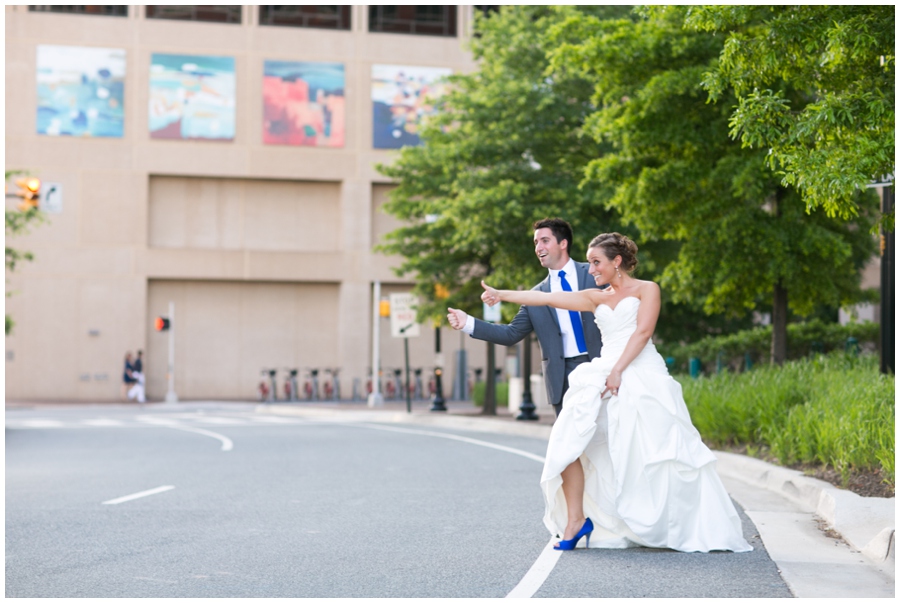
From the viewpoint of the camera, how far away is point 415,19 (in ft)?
161

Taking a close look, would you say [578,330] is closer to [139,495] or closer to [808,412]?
[808,412]

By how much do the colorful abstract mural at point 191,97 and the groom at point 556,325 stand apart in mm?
39728

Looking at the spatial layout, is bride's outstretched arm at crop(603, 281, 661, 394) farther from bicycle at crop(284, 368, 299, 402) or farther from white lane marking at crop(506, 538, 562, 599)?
bicycle at crop(284, 368, 299, 402)

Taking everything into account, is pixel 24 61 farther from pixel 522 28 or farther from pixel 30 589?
pixel 30 589

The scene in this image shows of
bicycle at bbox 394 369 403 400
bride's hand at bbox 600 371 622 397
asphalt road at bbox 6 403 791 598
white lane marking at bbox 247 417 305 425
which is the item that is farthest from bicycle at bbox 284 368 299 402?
bride's hand at bbox 600 371 622 397

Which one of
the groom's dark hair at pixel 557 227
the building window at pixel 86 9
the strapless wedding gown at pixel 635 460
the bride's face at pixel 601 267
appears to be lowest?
the strapless wedding gown at pixel 635 460

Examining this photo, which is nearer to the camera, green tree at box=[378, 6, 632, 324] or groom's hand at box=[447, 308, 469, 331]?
groom's hand at box=[447, 308, 469, 331]

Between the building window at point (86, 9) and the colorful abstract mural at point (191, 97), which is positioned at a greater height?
the building window at point (86, 9)

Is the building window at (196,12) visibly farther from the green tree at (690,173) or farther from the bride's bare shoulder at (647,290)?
the bride's bare shoulder at (647,290)

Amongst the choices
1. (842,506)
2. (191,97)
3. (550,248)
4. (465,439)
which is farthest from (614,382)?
(191,97)

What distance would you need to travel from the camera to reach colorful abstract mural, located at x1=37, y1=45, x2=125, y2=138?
45.1 meters

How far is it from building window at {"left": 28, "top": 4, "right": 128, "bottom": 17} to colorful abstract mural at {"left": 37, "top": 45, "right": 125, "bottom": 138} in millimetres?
1353

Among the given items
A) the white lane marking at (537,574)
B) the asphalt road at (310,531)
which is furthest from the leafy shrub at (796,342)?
the white lane marking at (537,574)

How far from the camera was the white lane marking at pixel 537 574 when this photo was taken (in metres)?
6.28
